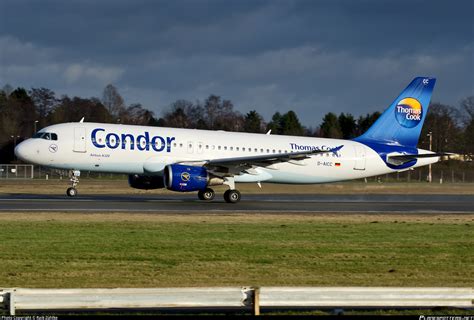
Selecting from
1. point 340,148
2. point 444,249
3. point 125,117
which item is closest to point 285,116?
point 125,117

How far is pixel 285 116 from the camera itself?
152m

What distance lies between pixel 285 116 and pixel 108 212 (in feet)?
396

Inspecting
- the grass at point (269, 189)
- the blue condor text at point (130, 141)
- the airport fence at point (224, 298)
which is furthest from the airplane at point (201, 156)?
the airport fence at point (224, 298)

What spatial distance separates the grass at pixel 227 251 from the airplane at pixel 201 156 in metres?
8.31

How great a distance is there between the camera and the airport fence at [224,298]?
11859mm

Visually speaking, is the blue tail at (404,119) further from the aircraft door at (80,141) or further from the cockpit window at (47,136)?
the cockpit window at (47,136)

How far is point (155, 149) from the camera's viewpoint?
3978cm

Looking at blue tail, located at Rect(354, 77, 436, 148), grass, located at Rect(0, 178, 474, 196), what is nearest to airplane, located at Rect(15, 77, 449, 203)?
blue tail, located at Rect(354, 77, 436, 148)

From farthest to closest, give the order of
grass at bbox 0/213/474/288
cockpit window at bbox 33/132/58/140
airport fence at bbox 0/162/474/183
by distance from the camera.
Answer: airport fence at bbox 0/162/474/183, cockpit window at bbox 33/132/58/140, grass at bbox 0/213/474/288

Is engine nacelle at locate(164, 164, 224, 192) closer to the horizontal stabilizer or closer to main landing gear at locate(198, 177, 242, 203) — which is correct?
main landing gear at locate(198, 177, 242, 203)

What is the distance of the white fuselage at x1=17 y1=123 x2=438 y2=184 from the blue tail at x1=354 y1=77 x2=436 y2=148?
3.96 metres

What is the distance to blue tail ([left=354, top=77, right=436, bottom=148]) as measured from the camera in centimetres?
4678

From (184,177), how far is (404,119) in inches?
611

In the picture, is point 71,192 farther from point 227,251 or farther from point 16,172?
point 16,172
